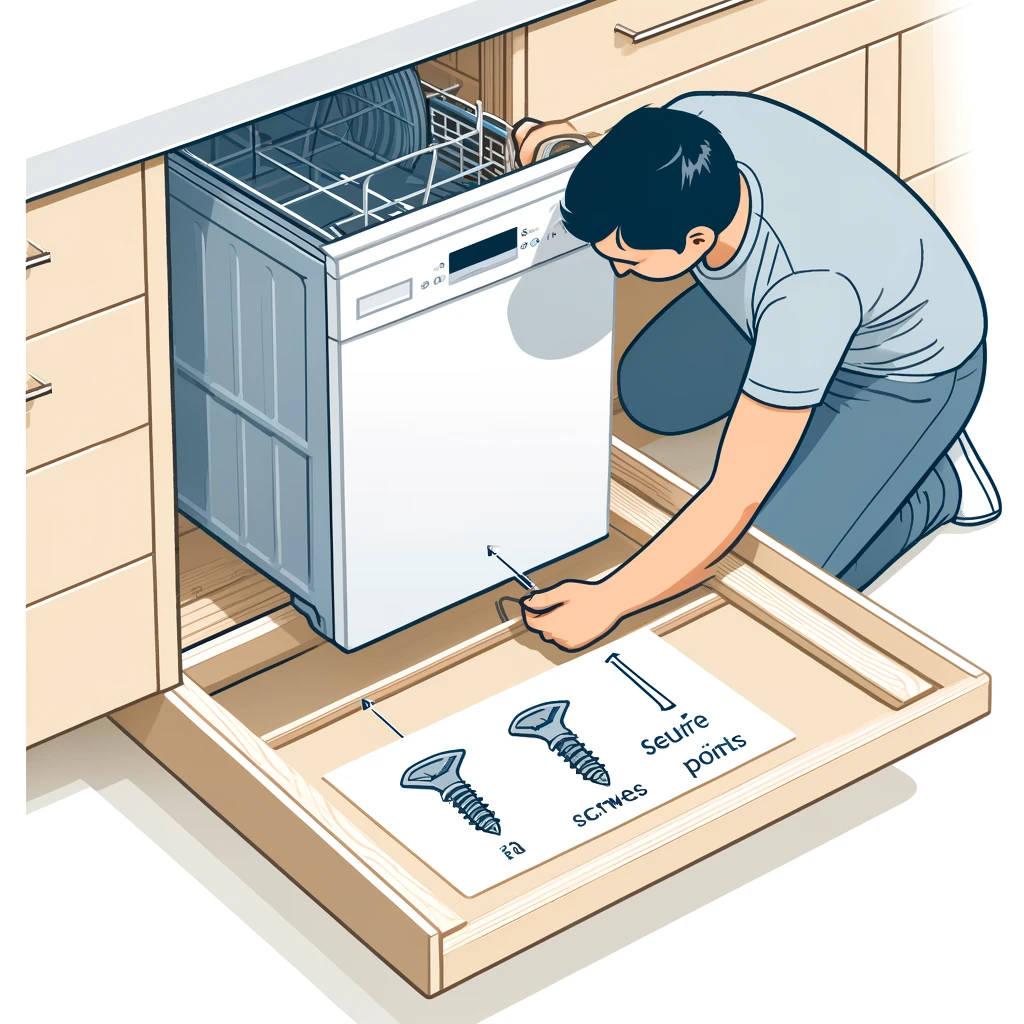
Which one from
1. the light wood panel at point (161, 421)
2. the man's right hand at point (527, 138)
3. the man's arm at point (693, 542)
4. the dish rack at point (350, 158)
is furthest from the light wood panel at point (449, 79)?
the light wood panel at point (161, 421)

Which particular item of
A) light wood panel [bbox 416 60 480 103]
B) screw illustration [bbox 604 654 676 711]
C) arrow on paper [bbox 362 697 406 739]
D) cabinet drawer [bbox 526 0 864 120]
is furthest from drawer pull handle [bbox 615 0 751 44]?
arrow on paper [bbox 362 697 406 739]

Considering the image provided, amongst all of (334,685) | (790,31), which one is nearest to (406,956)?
(334,685)

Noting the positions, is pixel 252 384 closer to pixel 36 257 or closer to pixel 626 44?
pixel 36 257

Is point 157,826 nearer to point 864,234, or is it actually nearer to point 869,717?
point 869,717

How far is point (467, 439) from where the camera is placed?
10.3ft

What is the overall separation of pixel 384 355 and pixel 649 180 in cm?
42

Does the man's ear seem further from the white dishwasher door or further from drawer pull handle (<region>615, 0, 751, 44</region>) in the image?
drawer pull handle (<region>615, 0, 751, 44</region>)

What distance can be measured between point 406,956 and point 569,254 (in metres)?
0.97

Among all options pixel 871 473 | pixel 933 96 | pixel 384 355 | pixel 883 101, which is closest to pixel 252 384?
pixel 384 355

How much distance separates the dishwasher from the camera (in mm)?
2945

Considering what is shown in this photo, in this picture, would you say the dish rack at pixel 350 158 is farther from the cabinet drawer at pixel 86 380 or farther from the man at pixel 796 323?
the cabinet drawer at pixel 86 380

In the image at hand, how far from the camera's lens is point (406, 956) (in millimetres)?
2770

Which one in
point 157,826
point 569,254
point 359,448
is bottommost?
point 157,826

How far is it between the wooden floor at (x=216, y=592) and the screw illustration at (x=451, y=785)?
351 millimetres
